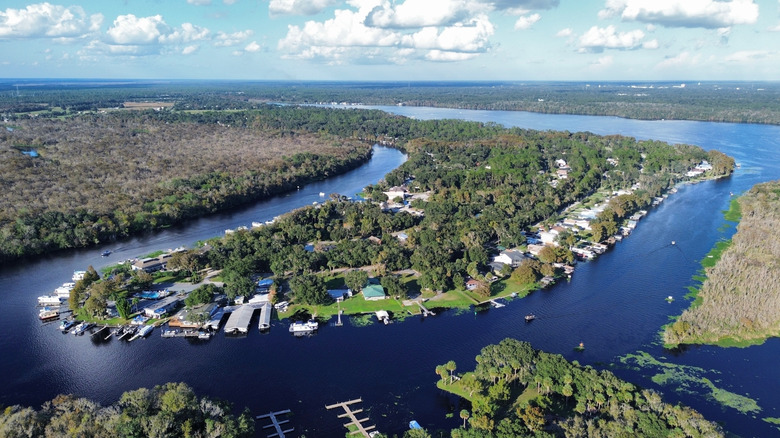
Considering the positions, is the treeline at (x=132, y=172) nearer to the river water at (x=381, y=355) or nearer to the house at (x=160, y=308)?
the river water at (x=381, y=355)

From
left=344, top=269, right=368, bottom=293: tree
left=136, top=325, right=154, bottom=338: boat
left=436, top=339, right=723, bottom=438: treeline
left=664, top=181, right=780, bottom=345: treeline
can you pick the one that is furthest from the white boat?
left=664, top=181, right=780, bottom=345: treeline

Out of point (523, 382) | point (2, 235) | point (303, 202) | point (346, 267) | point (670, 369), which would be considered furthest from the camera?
point (303, 202)

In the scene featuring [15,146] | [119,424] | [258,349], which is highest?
[15,146]

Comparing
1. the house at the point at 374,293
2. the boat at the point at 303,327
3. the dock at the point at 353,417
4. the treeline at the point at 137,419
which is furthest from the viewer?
the house at the point at 374,293

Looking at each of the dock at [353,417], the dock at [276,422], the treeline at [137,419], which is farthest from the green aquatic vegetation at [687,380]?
the treeline at [137,419]

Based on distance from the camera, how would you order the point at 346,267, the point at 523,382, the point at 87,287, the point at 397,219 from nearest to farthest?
the point at 523,382
the point at 87,287
the point at 346,267
the point at 397,219

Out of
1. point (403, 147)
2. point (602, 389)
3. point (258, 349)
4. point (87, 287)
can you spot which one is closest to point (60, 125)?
point (403, 147)

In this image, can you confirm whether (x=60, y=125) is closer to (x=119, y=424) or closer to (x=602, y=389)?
(x=119, y=424)
